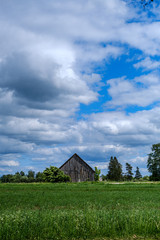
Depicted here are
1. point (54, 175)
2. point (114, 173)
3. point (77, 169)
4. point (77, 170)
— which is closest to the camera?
point (54, 175)

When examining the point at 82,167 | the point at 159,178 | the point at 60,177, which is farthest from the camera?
the point at 159,178

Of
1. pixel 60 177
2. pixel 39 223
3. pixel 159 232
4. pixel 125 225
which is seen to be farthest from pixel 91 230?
pixel 60 177

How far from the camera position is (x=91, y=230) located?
8.18 metres

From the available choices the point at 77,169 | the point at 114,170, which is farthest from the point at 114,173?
the point at 77,169

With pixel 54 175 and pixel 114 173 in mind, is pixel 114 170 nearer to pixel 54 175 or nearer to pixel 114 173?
pixel 114 173

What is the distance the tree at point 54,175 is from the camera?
6519 cm

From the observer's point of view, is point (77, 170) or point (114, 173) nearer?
point (77, 170)

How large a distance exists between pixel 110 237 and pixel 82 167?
6286 centimetres

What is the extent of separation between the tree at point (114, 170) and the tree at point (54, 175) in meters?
55.6

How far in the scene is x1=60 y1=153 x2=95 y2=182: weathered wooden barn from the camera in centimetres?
6912

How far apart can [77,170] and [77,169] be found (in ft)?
0.96

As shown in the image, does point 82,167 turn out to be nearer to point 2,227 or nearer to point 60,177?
point 60,177

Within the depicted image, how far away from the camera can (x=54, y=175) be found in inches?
2591

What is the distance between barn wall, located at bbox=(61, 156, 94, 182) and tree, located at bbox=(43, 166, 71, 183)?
305 cm
